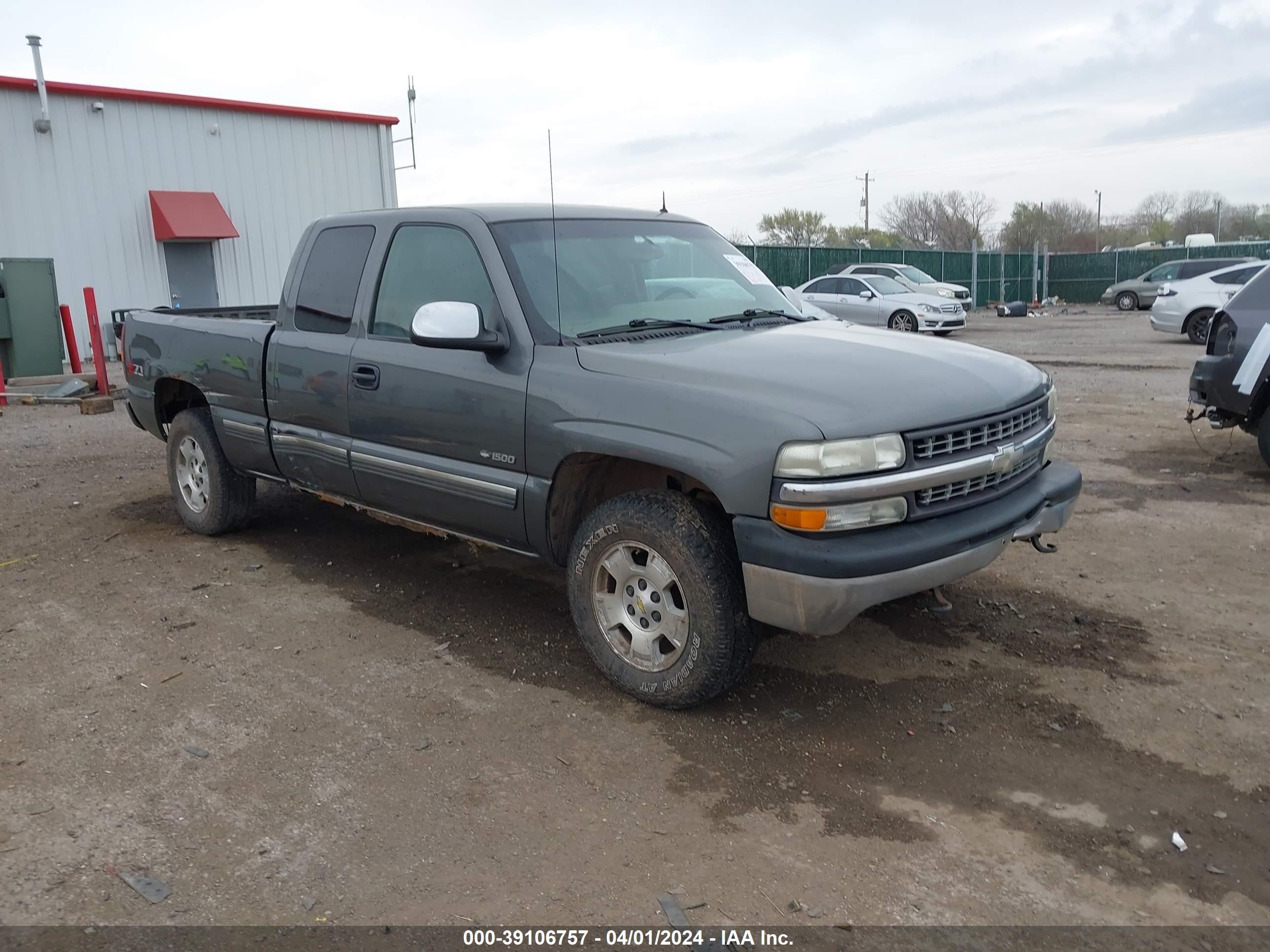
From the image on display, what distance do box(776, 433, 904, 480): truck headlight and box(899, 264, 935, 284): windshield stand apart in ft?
79.6

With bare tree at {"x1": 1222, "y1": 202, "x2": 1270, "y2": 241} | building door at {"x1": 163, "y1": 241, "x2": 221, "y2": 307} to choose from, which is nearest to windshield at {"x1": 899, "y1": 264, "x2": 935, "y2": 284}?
building door at {"x1": 163, "y1": 241, "x2": 221, "y2": 307}

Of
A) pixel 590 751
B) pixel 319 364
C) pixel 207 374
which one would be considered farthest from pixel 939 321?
pixel 590 751

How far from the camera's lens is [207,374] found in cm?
589

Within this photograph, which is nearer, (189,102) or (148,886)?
(148,886)

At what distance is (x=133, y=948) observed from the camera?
258cm

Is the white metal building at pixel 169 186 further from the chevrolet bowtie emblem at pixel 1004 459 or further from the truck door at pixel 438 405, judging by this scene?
the chevrolet bowtie emblem at pixel 1004 459

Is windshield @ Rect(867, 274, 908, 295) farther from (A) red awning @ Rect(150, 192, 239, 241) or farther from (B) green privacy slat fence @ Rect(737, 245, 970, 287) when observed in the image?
(A) red awning @ Rect(150, 192, 239, 241)

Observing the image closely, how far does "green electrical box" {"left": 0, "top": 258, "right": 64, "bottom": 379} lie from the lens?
527 inches

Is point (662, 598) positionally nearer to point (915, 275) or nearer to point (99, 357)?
point (99, 357)

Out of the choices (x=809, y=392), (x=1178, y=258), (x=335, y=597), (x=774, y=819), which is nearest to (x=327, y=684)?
(x=335, y=597)

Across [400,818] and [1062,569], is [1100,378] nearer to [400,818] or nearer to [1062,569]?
[1062,569]

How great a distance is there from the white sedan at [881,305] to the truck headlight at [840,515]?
61.4 ft

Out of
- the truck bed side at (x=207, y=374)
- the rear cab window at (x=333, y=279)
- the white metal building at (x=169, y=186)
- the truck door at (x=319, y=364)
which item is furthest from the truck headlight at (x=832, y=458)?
the white metal building at (x=169, y=186)

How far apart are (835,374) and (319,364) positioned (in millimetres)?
2673
